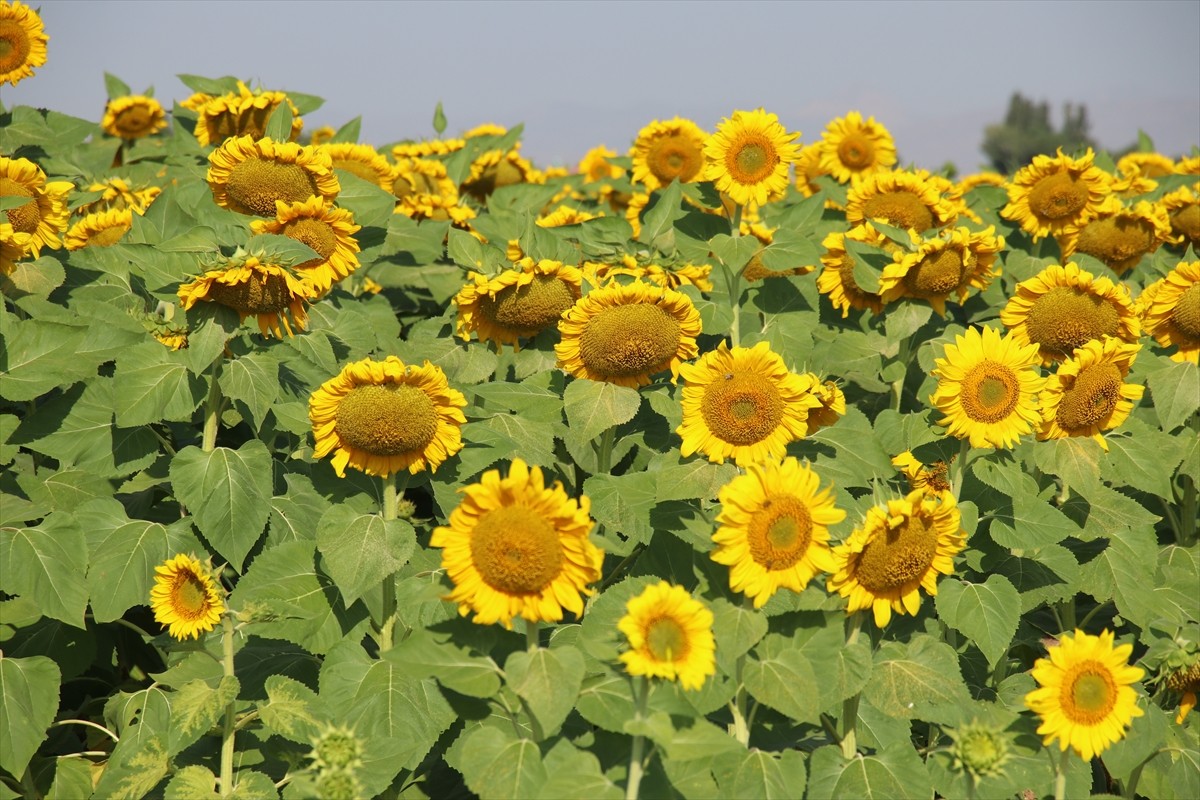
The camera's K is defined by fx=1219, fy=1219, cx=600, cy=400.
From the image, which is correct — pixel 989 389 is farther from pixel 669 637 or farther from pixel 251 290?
pixel 251 290

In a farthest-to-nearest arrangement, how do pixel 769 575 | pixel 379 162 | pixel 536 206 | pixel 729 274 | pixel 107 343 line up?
pixel 536 206 → pixel 379 162 → pixel 729 274 → pixel 107 343 → pixel 769 575

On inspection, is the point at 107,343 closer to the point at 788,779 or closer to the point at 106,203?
the point at 106,203

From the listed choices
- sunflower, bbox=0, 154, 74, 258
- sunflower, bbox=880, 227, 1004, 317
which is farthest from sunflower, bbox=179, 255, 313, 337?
sunflower, bbox=880, 227, 1004, 317

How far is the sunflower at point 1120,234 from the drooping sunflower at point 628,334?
289cm

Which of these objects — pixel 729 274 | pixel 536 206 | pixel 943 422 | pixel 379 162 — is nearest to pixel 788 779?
pixel 943 422

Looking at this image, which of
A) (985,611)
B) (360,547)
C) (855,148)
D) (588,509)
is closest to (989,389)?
(985,611)

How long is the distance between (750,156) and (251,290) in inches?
86.9

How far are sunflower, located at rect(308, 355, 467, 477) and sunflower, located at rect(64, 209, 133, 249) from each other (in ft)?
7.01

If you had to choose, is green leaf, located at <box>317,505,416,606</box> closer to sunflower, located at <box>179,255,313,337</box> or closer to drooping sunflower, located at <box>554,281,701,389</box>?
sunflower, located at <box>179,255,313,337</box>

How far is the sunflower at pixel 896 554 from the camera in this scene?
11.7 ft

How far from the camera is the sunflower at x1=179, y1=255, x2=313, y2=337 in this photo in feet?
13.1

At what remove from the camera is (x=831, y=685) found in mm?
3650

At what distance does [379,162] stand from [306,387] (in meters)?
1.75

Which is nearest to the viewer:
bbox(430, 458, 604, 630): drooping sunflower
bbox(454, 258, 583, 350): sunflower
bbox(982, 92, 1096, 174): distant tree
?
Result: bbox(430, 458, 604, 630): drooping sunflower
